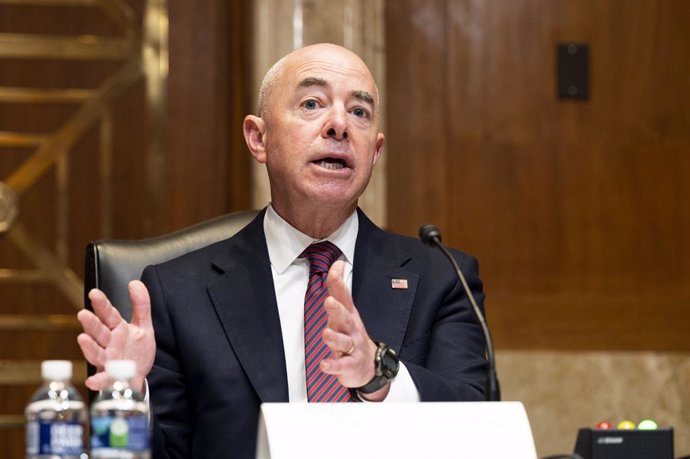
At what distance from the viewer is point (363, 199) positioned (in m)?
4.11

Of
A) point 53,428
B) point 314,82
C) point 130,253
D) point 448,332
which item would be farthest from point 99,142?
point 53,428

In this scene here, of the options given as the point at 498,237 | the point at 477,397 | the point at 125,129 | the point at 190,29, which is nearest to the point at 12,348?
the point at 125,129

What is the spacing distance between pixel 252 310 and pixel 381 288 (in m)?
0.29

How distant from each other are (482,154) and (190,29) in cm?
113

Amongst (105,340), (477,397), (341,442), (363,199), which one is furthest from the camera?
(363,199)

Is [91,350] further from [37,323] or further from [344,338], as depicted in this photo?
[37,323]

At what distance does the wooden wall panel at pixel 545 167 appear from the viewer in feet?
14.0

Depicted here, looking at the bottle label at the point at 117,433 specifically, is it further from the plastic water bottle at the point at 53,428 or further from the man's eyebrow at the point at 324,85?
the man's eyebrow at the point at 324,85

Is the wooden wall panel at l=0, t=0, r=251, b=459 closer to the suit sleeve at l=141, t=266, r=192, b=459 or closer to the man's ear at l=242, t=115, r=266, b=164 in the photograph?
the man's ear at l=242, t=115, r=266, b=164

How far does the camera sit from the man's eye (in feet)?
8.96

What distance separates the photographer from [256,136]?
2906 millimetres

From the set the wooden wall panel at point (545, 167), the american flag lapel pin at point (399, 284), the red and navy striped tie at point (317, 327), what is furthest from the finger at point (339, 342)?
the wooden wall panel at point (545, 167)

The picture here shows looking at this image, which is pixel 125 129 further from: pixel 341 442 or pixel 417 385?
pixel 341 442

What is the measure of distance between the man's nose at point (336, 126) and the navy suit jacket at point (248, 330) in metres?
0.25
